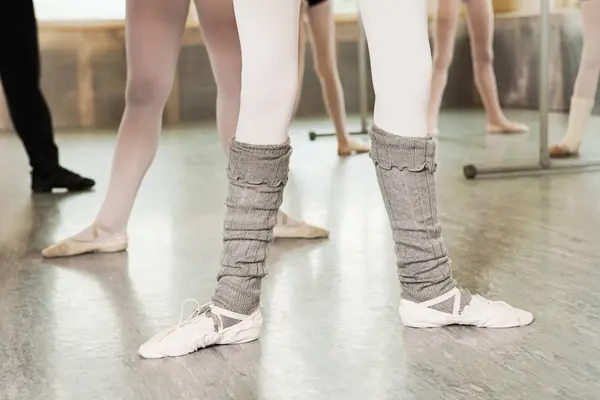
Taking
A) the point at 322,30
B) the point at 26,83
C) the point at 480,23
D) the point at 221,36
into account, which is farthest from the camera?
the point at 480,23

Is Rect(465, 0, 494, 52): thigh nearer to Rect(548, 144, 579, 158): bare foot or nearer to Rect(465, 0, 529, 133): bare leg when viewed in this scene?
Rect(465, 0, 529, 133): bare leg

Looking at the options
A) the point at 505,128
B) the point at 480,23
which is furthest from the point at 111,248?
the point at 505,128

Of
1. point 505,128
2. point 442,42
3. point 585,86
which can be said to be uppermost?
point 442,42

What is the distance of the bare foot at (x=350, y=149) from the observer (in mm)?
3365

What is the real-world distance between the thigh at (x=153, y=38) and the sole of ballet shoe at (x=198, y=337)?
2.12 ft

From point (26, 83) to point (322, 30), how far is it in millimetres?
1048

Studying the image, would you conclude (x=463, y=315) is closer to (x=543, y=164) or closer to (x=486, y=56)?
(x=543, y=164)

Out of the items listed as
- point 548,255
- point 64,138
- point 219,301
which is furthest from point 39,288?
point 64,138

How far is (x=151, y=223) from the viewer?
208 centimetres

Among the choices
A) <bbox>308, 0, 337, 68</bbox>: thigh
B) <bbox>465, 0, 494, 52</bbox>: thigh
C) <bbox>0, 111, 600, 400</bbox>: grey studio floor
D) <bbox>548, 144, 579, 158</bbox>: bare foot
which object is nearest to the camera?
<bbox>0, 111, 600, 400</bbox>: grey studio floor

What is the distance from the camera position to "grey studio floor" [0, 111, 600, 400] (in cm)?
98

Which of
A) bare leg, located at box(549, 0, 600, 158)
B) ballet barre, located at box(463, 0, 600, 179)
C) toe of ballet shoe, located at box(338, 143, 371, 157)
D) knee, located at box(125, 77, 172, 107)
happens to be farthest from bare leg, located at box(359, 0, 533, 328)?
toe of ballet shoe, located at box(338, 143, 371, 157)

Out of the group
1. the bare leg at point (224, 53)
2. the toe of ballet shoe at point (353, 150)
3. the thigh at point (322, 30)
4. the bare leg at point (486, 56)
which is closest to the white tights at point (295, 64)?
the bare leg at point (224, 53)

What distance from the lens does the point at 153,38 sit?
1.61 meters
